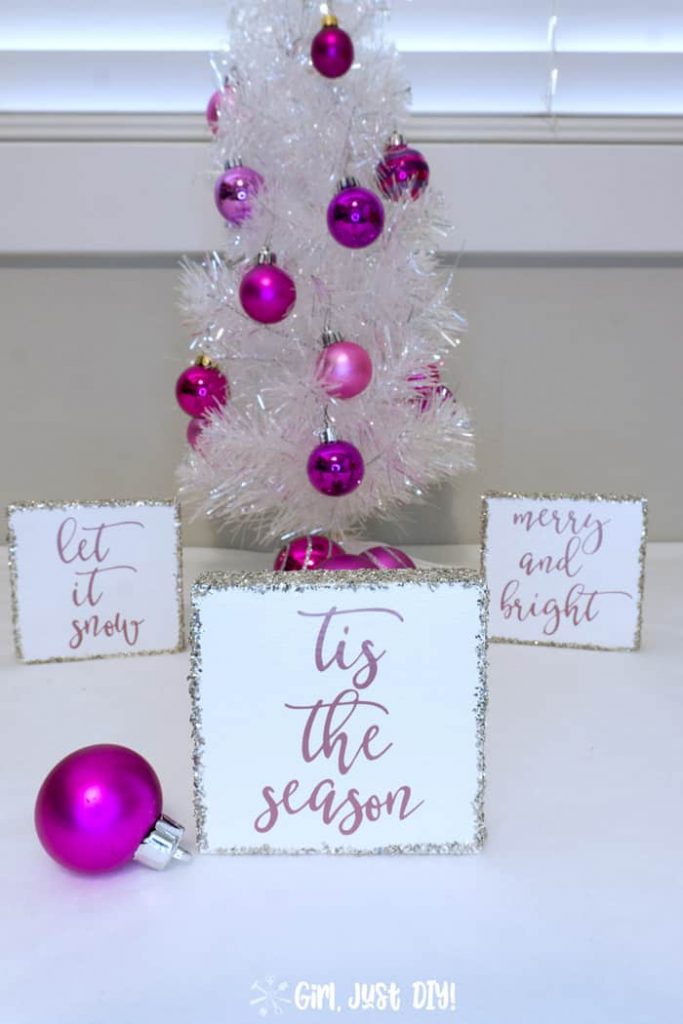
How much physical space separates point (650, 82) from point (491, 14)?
0.22m

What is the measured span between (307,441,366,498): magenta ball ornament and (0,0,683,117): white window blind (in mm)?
546

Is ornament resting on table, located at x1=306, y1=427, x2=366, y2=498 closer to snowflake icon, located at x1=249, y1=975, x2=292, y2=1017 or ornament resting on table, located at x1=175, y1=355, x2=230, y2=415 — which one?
ornament resting on table, located at x1=175, y1=355, x2=230, y2=415

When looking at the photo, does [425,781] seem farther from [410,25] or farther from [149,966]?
[410,25]

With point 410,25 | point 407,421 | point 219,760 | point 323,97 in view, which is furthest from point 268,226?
point 219,760

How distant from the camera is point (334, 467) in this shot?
0.84 metres

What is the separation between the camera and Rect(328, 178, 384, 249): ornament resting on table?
0.82 meters

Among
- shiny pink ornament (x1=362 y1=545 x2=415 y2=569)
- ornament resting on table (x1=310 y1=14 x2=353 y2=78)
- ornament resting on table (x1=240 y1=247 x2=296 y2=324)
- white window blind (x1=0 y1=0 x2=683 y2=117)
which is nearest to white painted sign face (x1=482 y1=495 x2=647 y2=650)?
shiny pink ornament (x1=362 y1=545 x2=415 y2=569)

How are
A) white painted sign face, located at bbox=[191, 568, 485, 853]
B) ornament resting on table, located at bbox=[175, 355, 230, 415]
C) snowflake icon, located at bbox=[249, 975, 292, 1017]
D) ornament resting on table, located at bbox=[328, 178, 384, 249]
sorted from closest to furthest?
1. snowflake icon, located at bbox=[249, 975, 292, 1017]
2. white painted sign face, located at bbox=[191, 568, 485, 853]
3. ornament resting on table, located at bbox=[328, 178, 384, 249]
4. ornament resting on table, located at bbox=[175, 355, 230, 415]

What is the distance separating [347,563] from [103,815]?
0.37 metres

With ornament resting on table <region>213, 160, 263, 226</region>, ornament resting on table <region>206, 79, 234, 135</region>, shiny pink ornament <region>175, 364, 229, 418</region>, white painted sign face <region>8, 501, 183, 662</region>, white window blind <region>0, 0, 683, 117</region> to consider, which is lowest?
white painted sign face <region>8, 501, 183, 662</region>

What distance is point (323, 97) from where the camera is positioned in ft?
2.92

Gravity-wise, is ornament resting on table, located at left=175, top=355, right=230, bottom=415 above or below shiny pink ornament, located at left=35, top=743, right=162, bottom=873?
above

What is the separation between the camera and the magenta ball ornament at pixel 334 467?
0.84 meters

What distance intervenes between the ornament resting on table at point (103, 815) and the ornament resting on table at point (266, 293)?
473 millimetres
